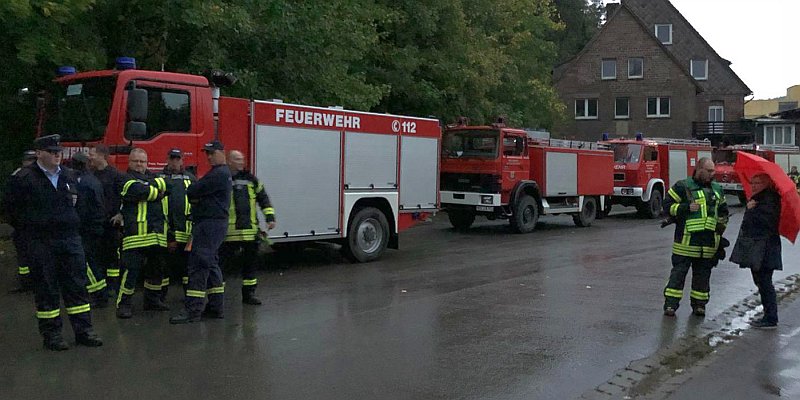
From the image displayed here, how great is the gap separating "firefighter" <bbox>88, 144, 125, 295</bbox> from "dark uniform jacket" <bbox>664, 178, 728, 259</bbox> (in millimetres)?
5949

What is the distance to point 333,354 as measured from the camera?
22.6 ft

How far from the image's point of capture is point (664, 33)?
5975 cm

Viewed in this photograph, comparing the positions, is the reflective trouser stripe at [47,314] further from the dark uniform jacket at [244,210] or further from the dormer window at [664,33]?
the dormer window at [664,33]

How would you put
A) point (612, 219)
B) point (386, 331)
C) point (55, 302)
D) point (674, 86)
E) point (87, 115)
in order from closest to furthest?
point (55, 302)
point (386, 331)
point (87, 115)
point (612, 219)
point (674, 86)

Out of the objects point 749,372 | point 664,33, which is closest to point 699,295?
point 749,372

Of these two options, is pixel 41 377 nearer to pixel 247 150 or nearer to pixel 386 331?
pixel 386 331

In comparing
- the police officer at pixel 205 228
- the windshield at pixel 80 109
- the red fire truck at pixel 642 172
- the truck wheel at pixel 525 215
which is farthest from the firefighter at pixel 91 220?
the red fire truck at pixel 642 172

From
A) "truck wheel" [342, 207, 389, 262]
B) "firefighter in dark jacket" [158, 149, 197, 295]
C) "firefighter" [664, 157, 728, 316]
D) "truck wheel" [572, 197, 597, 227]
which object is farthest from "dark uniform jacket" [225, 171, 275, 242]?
"truck wheel" [572, 197, 597, 227]

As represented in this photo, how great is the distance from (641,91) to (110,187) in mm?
50168

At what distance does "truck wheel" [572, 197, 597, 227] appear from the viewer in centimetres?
2136

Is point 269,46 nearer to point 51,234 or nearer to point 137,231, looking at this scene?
point 137,231

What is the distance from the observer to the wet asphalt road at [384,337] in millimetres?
5945

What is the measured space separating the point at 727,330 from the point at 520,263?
525 centimetres

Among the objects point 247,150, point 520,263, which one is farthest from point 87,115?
point 520,263
